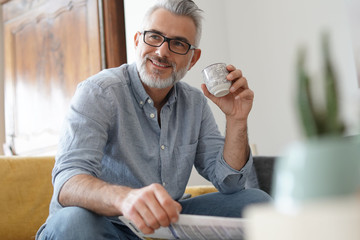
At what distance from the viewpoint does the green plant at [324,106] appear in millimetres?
300

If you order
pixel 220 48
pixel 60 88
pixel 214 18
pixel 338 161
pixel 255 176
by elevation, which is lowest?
pixel 255 176

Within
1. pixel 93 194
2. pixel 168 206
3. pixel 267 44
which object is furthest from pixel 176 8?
pixel 267 44

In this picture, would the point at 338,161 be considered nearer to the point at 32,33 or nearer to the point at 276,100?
the point at 276,100

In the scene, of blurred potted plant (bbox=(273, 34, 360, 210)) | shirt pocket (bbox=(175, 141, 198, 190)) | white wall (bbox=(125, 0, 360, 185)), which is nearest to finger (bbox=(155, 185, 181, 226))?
blurred potted plant (bbox=(273, 34, 360, 210))

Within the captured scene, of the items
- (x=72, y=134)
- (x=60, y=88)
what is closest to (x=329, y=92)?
(x=72, y=134)

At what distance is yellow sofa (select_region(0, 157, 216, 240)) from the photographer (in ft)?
4.80

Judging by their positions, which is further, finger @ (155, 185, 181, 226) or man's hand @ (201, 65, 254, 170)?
man's hand @ (201, 65, 254, 170)

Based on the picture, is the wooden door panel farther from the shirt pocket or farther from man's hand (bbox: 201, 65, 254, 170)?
man's hand (bbox: 201, 65, 254, 170)

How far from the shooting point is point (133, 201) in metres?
0.73

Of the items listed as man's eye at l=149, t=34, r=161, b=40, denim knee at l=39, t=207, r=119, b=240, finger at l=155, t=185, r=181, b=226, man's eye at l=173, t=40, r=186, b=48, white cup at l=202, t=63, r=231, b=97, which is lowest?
denim knee at l=39, t=207, r=119, b=240

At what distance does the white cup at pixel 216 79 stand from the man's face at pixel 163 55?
208mm

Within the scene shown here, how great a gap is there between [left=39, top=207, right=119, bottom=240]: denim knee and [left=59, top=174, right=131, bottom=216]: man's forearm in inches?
1.0

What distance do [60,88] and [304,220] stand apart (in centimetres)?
271

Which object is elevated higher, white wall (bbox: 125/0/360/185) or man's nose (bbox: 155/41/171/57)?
white wall (bbox: 125/0/360/185)
